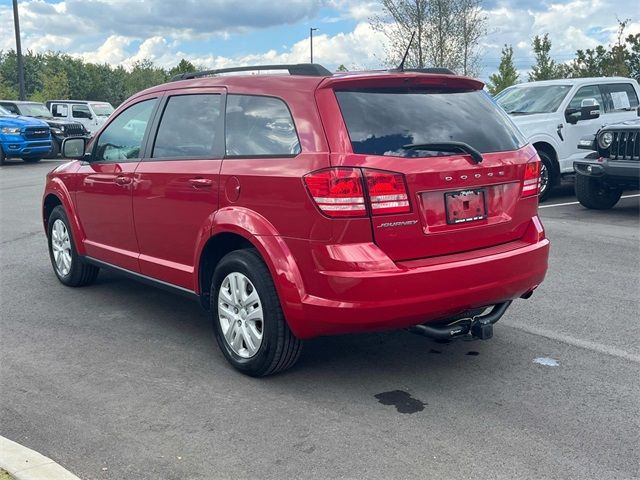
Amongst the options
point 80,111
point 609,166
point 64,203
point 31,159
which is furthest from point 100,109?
point 64,203

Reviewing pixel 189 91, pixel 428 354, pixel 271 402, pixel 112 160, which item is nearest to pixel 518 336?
pixel 428 354

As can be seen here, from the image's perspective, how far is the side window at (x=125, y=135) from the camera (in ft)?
18.5

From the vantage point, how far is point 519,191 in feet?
14.8

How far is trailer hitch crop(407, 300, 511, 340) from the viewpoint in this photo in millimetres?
4211

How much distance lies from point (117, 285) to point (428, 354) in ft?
10.7

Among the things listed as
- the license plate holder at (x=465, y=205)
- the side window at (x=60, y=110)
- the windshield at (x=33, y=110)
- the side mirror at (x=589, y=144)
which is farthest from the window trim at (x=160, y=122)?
the side window at (x=60, y=110)

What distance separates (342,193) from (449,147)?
714 mm

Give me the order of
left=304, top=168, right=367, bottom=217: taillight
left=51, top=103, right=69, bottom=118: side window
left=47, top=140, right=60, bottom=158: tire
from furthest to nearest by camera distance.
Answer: left=51, top=103, right=69, bottom=118: side window, left=47, top=140, right=60, bottom=158: tire, left=304, top=168, right=367, bottom=217: taillight

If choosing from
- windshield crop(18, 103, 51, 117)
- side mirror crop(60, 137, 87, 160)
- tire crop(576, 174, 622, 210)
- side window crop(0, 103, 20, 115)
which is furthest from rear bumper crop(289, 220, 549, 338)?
windshield crop(18, 103, 51, 117)

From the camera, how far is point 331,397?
420cm

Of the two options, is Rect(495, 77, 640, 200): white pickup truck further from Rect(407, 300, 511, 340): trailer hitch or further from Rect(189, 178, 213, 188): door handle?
Rect(189, 178, 213, 188): door handle

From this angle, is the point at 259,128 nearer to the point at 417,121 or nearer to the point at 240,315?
Answer: the point at 417,121

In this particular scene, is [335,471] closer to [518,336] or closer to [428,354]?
[428,354]

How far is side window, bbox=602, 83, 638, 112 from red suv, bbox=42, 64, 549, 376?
29.3 feet
